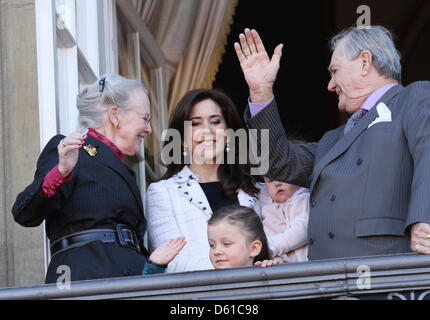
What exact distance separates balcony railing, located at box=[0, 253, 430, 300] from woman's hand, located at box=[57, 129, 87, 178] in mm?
578

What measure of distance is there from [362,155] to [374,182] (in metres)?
0.15

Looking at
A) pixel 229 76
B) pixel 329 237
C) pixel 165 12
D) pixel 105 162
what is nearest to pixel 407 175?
pixel 329 237

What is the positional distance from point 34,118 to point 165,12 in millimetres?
3432

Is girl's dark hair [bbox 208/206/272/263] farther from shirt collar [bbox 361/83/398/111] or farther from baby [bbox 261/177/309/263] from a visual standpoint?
shirt collar [bbox 361/83/398/111]

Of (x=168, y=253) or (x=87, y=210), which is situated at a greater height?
(x=87, y=210)

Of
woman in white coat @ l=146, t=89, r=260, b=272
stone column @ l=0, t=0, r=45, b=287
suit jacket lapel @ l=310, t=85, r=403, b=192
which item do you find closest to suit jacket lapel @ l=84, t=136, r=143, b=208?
woman in white coat @ l=146, t=89, r=260, b=272

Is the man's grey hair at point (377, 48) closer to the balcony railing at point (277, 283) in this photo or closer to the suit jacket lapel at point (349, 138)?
the suit jacket lapel at point (349, 138)

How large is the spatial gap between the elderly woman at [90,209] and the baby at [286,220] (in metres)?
0.62

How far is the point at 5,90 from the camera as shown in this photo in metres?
5.03

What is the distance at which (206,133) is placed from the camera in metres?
5.04

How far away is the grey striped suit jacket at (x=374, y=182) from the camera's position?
151 inches

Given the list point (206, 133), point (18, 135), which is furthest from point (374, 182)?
point (18, 135)

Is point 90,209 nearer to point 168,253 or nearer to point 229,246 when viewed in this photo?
point 168,253
